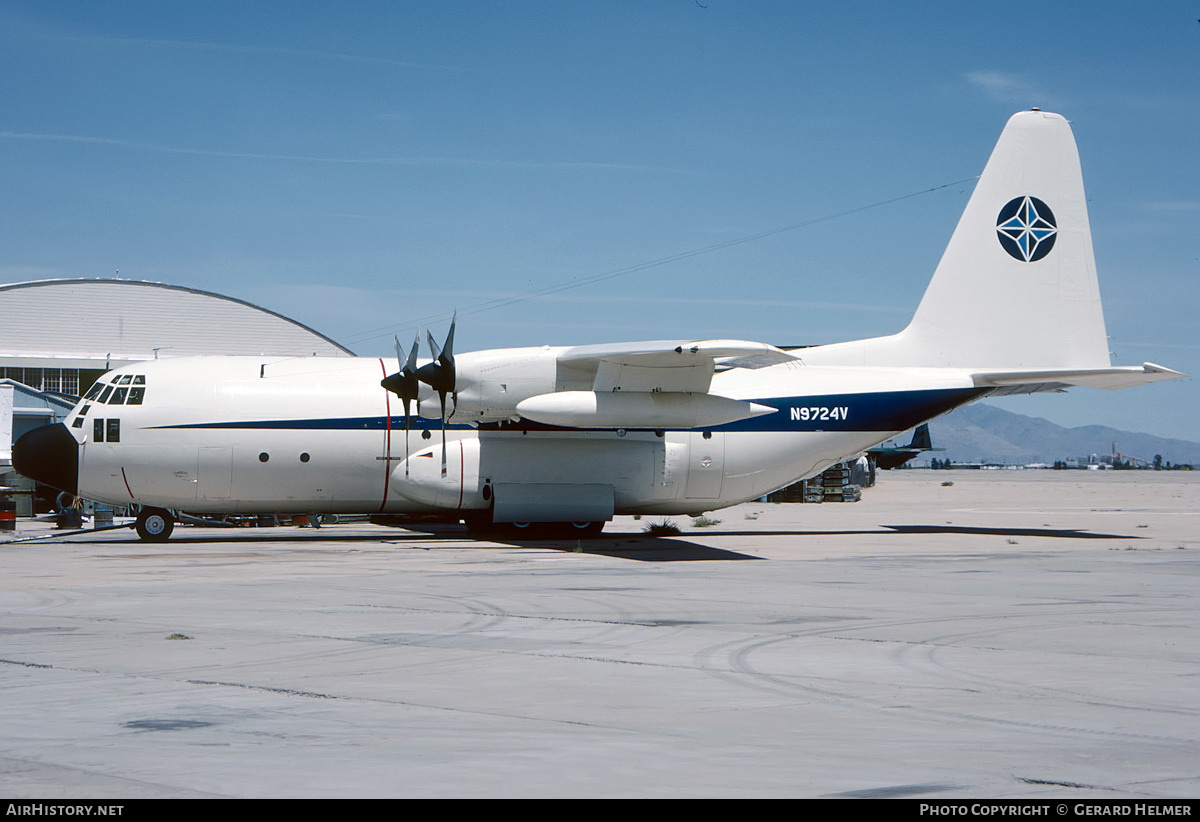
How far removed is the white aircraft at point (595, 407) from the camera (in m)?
26.9

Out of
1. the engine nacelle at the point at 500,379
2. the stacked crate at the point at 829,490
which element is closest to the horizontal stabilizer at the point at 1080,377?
the engine nacelle at the point at 500,379

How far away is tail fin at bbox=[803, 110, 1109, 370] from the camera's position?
32.3 metres

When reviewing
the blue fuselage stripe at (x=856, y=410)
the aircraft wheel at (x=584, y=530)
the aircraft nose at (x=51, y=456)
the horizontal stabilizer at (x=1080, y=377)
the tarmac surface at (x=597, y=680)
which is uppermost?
the horizontal stabilizer at (x=1080, y=377)

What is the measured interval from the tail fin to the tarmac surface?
1088cm

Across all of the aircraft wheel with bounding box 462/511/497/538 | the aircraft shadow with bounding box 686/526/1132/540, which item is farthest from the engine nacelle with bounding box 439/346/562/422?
the aircraft shadow with bounding box 686/526/1132/540

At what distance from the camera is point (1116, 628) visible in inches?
529

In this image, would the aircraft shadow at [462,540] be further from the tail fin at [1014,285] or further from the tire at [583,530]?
the tail fin at [1014,285]

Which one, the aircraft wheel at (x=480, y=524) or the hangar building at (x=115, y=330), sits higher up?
the hangar building at (x=115, y=330)

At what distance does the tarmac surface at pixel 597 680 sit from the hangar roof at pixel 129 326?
48.0 m

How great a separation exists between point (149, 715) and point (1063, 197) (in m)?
30.5

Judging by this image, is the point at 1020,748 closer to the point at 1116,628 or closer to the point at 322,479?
the point at 1116,628

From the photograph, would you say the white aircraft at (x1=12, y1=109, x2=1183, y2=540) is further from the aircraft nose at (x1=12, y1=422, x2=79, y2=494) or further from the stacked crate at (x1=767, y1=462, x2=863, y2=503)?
the stacked crate at (x1=767, y1=462, x2=863, y2=503)

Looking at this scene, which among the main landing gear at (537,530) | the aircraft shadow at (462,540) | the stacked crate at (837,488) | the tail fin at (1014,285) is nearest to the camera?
the aircraft shadow at (462,540)

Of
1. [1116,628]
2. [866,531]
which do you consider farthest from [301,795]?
[866,531]
